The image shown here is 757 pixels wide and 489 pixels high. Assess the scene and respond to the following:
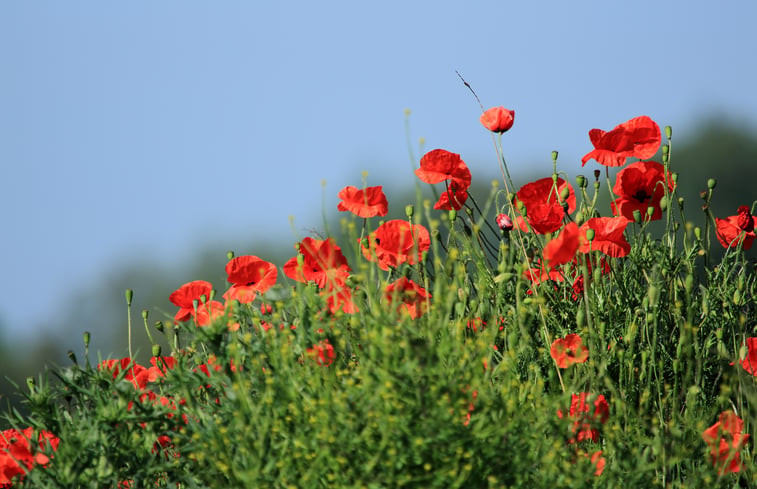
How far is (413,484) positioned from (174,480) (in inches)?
32.5

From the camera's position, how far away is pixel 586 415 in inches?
99.2

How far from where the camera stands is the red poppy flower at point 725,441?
8.11 feet

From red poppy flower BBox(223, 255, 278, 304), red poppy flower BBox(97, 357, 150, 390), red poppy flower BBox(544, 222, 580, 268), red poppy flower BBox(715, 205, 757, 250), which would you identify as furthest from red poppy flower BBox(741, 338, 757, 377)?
red poppy flower BBox(97, 357, 150, 390)

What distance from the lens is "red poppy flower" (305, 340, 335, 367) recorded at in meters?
2.54

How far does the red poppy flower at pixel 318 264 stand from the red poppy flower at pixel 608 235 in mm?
900

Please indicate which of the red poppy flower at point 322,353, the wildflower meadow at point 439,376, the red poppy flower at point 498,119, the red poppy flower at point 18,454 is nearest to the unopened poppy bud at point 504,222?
the wildflower meadow at point 439,376

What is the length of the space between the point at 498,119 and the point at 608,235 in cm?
68

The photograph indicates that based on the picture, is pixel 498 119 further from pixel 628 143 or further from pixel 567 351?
pixel 567 351

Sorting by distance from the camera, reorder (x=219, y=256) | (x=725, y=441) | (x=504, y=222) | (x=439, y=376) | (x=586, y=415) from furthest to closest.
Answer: (x=219, y=256) → (x=504, y=222) → (x=725, y=441) → (x=586, y=415) → (x=439, y=376)

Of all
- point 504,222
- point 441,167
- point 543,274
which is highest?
point 441,167

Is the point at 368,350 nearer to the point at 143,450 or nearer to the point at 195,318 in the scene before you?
the point at 143,450

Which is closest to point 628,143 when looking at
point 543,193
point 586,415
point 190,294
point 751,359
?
point 543,193

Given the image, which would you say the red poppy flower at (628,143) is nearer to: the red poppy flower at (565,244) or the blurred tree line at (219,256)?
the red poppy flower at (565,244)

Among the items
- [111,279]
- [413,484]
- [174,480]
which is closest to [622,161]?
[413,484]
